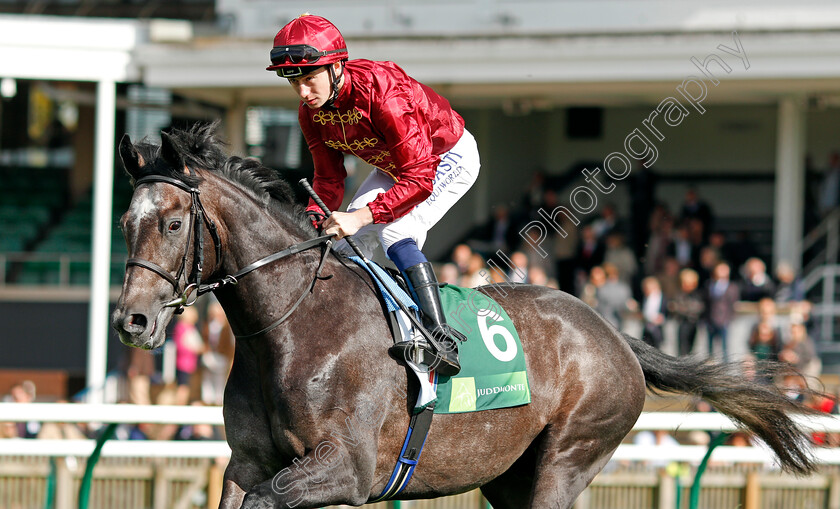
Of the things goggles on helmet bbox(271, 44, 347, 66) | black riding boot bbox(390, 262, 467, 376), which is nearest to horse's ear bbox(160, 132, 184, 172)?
goggles on helmet bbox(271, 44, 347, 66)

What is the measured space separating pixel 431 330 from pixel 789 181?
798 cm

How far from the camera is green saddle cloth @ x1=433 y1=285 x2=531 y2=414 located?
10.6 ft

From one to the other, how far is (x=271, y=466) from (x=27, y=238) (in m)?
10.9

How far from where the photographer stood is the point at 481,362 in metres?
3.30

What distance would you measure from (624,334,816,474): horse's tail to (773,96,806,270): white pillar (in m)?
6.51

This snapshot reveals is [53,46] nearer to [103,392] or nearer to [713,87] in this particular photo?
[103,392]

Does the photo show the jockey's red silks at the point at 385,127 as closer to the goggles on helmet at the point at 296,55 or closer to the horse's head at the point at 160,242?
the goggles on helmet at the point at 296,55

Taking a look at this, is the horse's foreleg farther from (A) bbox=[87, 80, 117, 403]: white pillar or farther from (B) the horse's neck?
A: (A) bbox=[87, 80, 117, 403]: white pillar

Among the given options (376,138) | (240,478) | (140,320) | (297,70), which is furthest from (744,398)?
(140,320)

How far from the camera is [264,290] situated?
9.68 ft

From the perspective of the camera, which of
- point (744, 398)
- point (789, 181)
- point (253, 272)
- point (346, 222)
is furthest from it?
point (789, 181)

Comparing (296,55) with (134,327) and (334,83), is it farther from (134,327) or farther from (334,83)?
(134,327)

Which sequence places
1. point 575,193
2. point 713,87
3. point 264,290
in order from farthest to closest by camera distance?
point 575,193 → point 713,87 → point 264,290

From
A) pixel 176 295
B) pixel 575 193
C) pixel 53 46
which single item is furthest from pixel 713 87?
pixel 176 295
